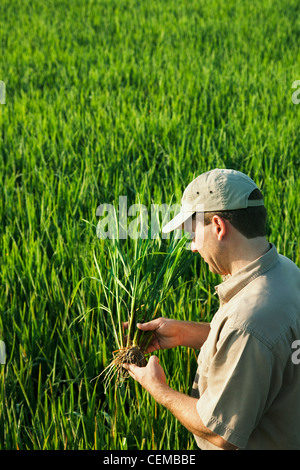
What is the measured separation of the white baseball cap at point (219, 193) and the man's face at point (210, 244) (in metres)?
0.04

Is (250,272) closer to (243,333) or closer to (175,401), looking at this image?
(243,333)

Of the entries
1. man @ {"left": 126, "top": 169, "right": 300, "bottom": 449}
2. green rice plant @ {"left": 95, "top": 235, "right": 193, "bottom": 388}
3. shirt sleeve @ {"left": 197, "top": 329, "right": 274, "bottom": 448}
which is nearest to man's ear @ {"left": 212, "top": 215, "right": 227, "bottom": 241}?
man @ {"left": 126, "top": 169, "right": 300, "bottom": 449}

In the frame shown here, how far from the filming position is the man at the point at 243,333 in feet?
4.08

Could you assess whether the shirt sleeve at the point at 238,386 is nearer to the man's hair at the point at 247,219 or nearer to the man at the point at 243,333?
the man at the point at 243,333

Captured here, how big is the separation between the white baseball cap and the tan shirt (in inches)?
5.8

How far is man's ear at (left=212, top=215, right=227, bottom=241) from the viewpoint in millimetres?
1370

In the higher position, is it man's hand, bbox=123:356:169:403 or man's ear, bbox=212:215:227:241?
man's ear, bbox=212:215:227:241

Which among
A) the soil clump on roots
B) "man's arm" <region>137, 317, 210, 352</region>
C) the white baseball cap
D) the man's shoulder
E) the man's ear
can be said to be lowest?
the soil clump on roots

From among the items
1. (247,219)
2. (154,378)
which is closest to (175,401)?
(154,378)

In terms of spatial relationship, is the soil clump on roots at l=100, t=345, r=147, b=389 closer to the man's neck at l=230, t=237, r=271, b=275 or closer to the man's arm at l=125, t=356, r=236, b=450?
the man's arm at l=125, t=356, r=236, b=450

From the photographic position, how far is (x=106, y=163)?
3.73 meters

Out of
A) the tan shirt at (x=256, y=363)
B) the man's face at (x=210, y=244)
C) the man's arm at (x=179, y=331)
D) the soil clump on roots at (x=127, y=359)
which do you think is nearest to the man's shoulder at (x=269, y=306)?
the tan shirt at (x=256, y=363)

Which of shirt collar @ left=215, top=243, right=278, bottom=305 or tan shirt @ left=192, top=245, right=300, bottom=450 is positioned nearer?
tan shirt @ left=192, top=245, right=300, bottom=450

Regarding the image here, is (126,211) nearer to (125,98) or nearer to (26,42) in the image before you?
(125,98)
